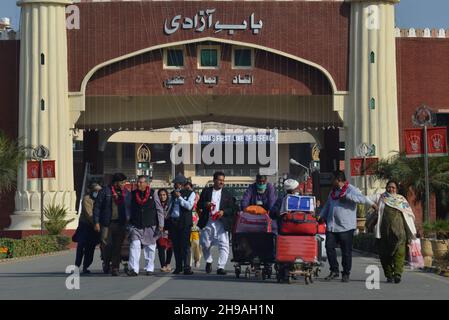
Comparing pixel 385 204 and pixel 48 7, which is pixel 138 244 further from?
pixel 48 7

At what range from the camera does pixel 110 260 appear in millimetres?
19859

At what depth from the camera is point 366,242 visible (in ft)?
108

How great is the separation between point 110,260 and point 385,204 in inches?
188

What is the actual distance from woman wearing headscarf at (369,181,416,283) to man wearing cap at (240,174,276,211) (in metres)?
1.82

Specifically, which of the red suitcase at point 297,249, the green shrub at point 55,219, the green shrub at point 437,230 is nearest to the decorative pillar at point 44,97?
the green shrub at point 55,219

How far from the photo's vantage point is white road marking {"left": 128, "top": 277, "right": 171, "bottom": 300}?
14.3 m

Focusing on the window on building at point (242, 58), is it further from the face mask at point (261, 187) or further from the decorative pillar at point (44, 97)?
the face mask at point (261, 187)

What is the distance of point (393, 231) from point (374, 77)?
29460 millimetres

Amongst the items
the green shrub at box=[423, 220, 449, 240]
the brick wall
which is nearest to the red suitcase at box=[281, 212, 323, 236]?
the green shrub at box=[423, 220, 449, 240]

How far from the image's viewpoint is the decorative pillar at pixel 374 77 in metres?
46.7

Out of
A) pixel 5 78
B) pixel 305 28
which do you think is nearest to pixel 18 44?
pixel 5 78

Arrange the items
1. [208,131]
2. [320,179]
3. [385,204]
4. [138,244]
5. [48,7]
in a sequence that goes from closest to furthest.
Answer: [385,204] → [138,244] → [48,7] → [320,179] → [208,131]

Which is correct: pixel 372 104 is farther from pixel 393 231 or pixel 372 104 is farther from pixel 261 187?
pixel 393 231

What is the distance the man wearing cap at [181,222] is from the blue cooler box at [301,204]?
9.49ft
